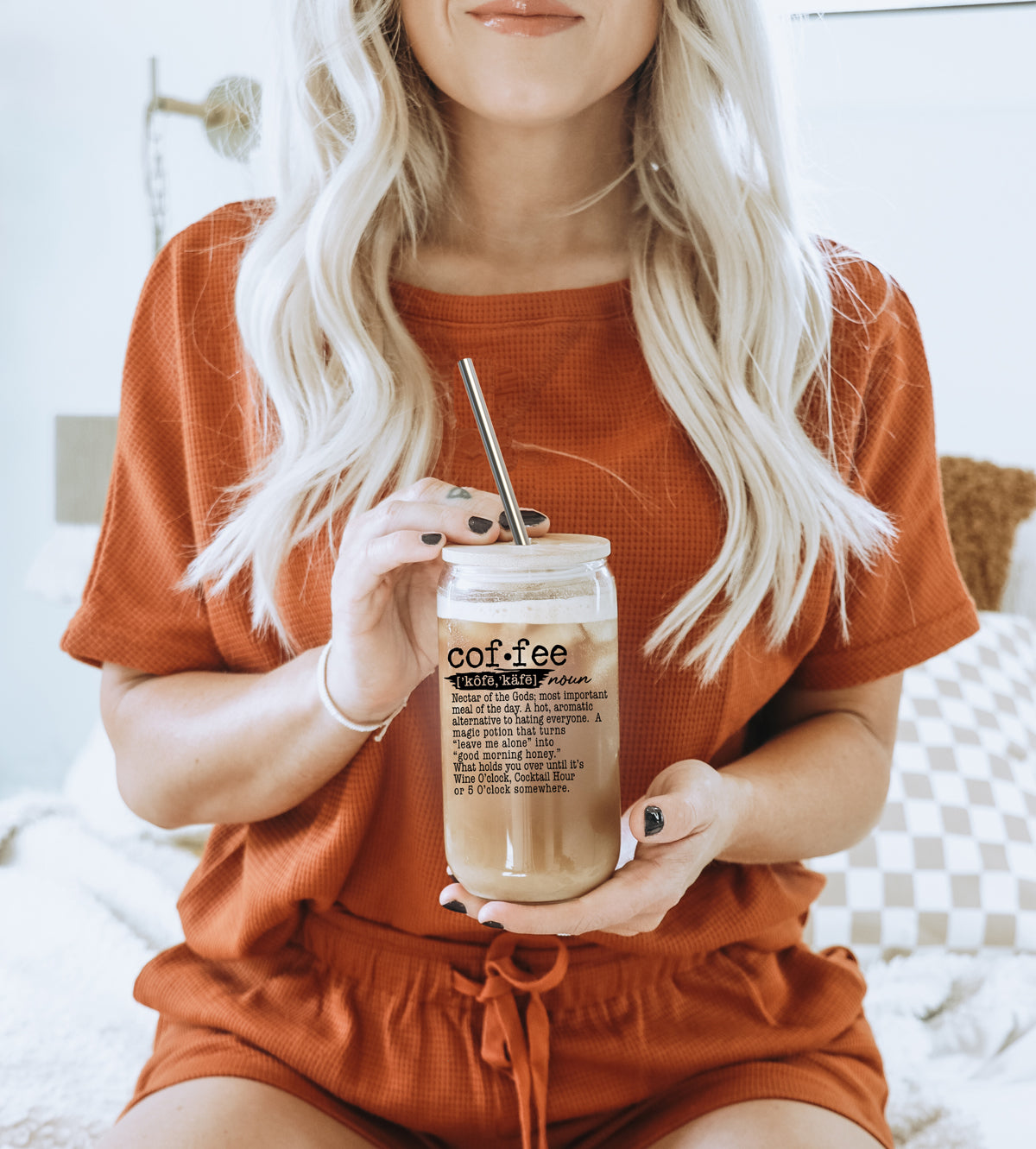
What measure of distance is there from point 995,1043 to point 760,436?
863 mm

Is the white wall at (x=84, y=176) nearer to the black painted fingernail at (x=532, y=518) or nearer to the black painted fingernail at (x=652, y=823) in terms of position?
the black painted fingernail at (x=532, y=518)

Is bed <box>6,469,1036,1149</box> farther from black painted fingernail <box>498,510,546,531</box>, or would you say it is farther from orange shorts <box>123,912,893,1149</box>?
black painted fingernail <box>498,510,546,531</box>

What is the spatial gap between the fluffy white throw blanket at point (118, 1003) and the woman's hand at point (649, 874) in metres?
0.59

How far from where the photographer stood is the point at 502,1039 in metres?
0.95

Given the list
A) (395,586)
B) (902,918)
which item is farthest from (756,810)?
(902,918)

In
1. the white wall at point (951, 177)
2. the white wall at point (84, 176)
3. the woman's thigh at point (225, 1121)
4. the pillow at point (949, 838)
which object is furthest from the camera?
the white wall at point (84, 176)

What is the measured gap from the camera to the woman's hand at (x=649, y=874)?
733 mm

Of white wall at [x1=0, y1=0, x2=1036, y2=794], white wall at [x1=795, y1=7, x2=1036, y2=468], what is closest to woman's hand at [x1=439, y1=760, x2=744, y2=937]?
white wall at [x1=0, y1=0, x2=1036, y2=794]

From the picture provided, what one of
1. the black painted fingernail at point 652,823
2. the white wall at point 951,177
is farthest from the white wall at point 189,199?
the black painted fingernail at point 652,823

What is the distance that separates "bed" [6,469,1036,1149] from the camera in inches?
46.8

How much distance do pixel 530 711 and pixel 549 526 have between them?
24 centimetres

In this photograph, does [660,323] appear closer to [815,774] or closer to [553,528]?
[553,528]

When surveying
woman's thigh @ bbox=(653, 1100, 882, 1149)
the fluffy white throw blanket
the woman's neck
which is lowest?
the fluffy white throw blanket

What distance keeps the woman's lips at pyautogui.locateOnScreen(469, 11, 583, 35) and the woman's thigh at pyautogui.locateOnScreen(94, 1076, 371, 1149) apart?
0.87m
